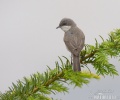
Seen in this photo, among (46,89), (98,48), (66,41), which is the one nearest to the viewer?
(46,89)

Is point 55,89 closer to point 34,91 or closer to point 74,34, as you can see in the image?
point 34,91

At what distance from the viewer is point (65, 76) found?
2.70 metres

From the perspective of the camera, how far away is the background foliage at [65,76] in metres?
2.67

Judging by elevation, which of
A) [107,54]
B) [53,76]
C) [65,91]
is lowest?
[65,91]

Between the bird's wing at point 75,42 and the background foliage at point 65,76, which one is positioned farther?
the bird's wing at point 75,42

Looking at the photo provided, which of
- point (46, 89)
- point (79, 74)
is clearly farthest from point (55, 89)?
point (79, 74)

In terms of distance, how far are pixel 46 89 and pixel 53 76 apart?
0.63 ft

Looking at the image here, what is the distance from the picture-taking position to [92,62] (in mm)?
2898

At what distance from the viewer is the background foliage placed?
105 inches

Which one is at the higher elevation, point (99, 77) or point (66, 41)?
point (66, 41)

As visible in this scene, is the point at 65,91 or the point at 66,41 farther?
the point at 66,41

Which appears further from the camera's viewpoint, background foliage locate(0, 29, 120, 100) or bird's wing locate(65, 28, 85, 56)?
bird's wing locate(65, 28, 85, 56)

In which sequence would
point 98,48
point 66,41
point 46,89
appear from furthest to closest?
point 66,41
point 98,48
point 46,89

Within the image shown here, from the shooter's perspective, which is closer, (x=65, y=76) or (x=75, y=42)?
(x=65, y=76)
